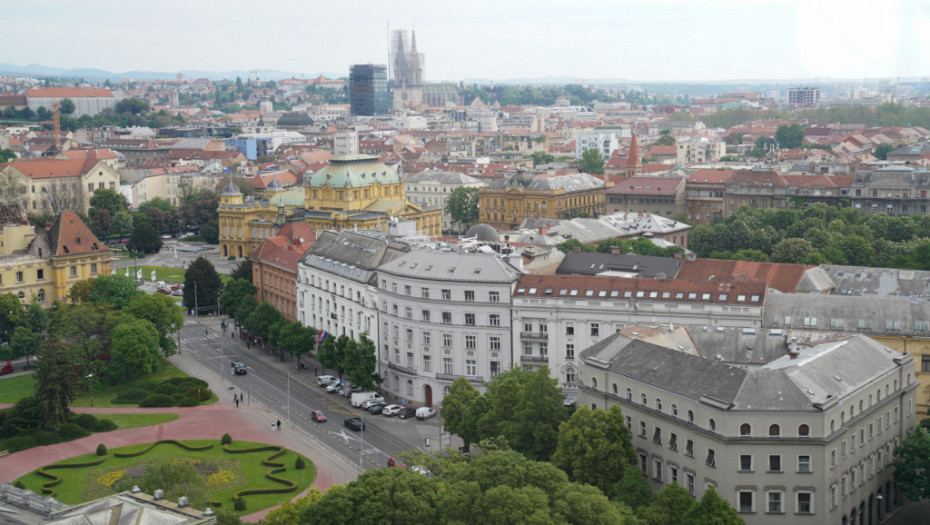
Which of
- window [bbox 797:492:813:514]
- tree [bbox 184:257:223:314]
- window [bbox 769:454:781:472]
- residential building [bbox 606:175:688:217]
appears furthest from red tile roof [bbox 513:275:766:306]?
residential building [bbox 606:175:688:217]

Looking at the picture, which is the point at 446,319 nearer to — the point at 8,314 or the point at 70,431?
the point at 70,431

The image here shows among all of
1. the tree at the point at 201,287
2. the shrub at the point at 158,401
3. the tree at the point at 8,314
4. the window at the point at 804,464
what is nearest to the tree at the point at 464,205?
the tree at the point at 201,287

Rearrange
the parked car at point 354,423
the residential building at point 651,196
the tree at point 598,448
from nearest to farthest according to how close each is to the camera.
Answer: the tree at point 598,448
the parked car at point 354,423
the residential building at point 651,196

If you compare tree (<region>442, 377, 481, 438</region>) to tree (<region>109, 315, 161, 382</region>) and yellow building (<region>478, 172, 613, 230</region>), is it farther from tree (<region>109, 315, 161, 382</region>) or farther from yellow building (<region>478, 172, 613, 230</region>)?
yellow building (<region>478, 172, 613, 230</region>)

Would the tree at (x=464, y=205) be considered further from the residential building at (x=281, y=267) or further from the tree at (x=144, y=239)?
the residential building at (x=281, y=267)

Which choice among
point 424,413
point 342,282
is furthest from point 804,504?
point 342,282

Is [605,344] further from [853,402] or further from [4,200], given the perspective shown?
[4,200]

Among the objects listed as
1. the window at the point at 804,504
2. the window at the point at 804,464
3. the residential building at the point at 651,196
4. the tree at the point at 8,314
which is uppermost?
the residential building at the point at 651,196

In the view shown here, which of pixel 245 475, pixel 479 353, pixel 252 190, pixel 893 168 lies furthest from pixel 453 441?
pixel 252 190

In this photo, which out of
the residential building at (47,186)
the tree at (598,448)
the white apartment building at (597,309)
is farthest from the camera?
the residential building at (47,186)
